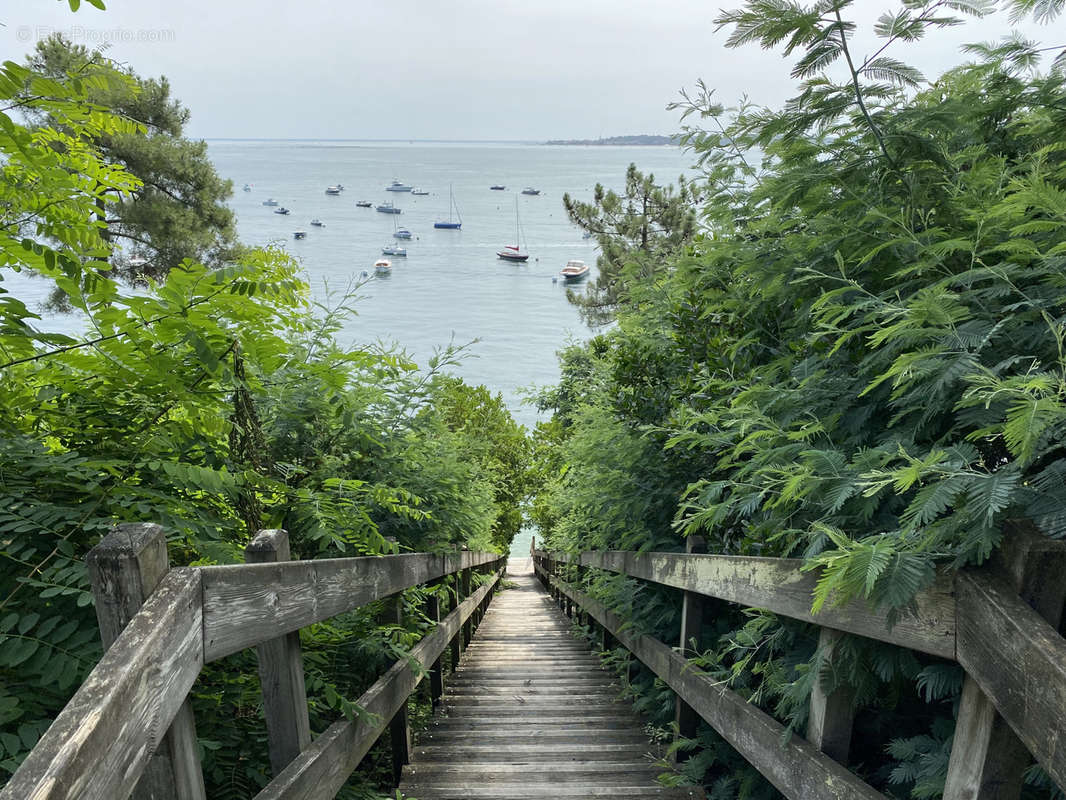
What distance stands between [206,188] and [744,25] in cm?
2197

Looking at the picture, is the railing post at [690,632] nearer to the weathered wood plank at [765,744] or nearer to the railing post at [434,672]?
the weathered wood plank at [765,744]

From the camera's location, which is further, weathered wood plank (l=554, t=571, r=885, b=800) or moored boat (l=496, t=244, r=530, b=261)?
moored boat (l=496, t=244, r=530, b=261)

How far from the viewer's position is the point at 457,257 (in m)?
114

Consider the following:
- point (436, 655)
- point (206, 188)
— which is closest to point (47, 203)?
point (436, 655)

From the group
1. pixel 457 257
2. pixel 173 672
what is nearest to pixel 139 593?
pixel 173 672

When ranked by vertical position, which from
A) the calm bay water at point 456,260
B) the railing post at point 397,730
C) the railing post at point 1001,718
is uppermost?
the calm bay water at point 456,260

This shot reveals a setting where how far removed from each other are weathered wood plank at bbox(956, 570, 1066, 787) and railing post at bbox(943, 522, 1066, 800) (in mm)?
31

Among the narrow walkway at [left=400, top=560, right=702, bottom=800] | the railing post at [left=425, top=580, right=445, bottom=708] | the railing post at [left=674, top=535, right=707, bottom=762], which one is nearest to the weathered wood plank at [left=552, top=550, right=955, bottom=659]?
the railing post at [left=674, top=535, right=707, bottom=762]

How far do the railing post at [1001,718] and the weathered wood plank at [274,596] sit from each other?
1.49 metres

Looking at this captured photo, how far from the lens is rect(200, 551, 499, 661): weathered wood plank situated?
1.53 meters

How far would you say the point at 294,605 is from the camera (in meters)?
1.95

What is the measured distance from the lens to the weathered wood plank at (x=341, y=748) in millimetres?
1911

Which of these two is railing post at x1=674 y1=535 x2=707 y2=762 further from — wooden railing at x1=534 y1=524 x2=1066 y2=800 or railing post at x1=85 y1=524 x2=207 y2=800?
railing post at x1=85 y1=524 x2=207 y2=800

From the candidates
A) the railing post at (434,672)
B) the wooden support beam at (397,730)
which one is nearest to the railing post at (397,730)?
the wooden support beam at (397,730)
